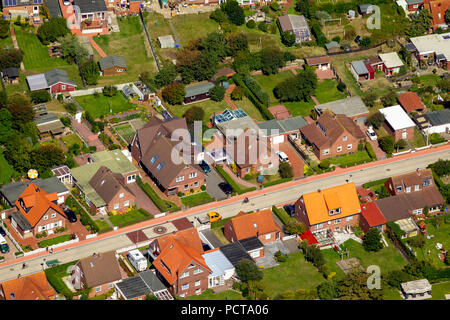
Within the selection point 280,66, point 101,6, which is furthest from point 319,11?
point 101,6

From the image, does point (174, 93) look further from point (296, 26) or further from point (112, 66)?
point (296, 26)

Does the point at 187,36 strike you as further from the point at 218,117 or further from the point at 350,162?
the point at 350,162

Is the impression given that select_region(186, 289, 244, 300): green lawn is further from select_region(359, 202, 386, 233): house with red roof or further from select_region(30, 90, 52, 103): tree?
select_region(30, 90, 52, 103): tree

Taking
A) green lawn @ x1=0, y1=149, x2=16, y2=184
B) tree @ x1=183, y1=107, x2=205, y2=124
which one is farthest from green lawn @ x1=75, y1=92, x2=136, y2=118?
green lawn @ x1=0, y1=149, x2=16, y2=184

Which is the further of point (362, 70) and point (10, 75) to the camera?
point (362, 70)

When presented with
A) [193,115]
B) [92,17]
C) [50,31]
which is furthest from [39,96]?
[193,115]

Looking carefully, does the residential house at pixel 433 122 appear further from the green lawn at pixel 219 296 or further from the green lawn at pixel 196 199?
the green lawn at pixel 219 296

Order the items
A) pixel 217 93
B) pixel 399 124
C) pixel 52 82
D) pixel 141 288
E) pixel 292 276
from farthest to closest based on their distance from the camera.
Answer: pixel 217 93 < pixel 52 82 < pixel 399 124 < pixel 292 276 < pixel 141 288
